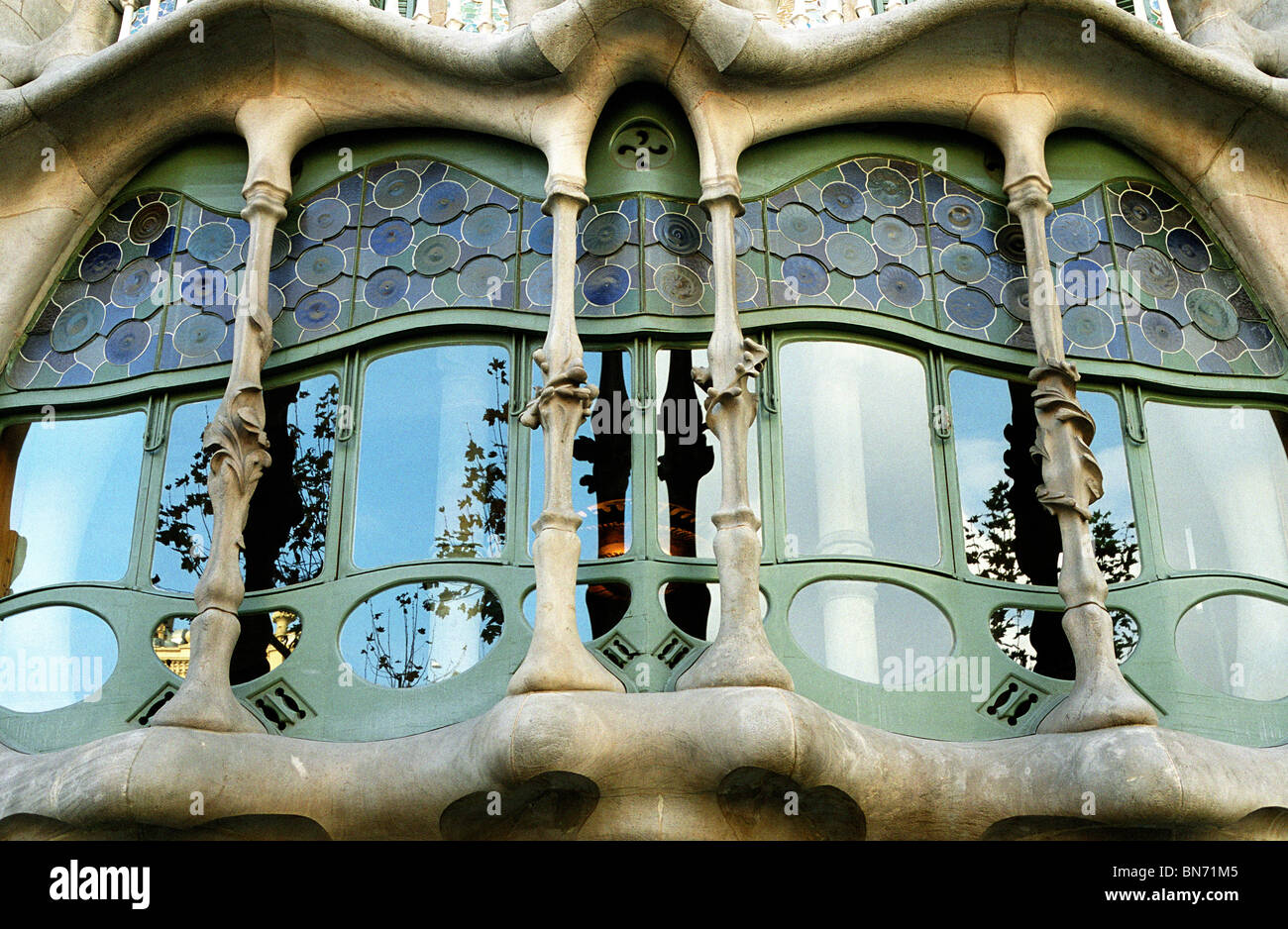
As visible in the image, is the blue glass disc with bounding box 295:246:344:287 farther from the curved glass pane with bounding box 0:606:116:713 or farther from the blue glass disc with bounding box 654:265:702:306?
the curved glass pane with bounding box 0:606:116:713

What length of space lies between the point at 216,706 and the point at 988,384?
529 centimetres

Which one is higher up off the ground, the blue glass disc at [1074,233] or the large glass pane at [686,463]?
the blue glass disc at [1074,233]

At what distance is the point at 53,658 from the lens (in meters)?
9.69

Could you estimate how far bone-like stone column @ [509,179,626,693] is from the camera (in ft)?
27.7

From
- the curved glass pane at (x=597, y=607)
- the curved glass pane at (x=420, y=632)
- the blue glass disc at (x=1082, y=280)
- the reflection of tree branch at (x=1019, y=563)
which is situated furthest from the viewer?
the blue glass disc at (x=1082, y=280)

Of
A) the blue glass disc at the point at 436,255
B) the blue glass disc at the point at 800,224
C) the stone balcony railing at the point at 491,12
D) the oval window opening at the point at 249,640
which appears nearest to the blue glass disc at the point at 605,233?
the blue glass disc at the point at 436,255

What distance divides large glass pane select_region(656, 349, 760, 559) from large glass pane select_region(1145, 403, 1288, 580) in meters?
2.83

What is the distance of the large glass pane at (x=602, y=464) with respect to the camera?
927cm

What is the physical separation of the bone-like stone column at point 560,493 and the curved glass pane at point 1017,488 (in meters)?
2.53

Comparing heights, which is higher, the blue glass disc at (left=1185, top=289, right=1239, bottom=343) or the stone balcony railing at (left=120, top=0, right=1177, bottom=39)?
the stone balcony railing at (left=120, top=0, right=1177, bottom=39)

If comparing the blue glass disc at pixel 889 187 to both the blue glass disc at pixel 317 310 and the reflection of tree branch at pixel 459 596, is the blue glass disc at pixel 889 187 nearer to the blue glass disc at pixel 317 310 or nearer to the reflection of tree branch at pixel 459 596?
the reflection of tree branch at pixel 459 596

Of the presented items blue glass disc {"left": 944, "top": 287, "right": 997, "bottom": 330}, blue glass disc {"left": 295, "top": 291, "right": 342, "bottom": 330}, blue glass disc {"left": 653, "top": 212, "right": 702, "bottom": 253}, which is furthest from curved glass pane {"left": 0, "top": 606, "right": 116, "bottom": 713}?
blue glass disc {"left": 944, "top": 287, "right": 997, "bottom": 330}

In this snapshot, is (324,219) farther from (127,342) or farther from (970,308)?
(970,308)
